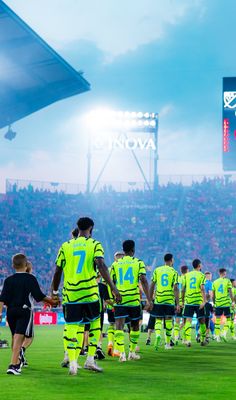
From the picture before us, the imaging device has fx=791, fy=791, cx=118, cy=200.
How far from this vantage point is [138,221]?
59.2 metres

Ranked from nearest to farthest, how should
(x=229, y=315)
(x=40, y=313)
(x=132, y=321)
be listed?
(x=132, y=321) → (x=229, y=315) → (x=40, y=313)

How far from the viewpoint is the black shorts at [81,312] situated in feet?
37.1

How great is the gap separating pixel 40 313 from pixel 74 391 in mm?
29907

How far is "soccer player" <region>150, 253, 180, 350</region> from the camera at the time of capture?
61.7 ft

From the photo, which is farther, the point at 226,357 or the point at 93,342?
the point at 226,357

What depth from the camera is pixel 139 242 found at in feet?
188

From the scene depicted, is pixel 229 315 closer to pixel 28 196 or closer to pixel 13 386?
pixel 13 386

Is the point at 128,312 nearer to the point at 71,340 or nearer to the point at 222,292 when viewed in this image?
the point at 71,340

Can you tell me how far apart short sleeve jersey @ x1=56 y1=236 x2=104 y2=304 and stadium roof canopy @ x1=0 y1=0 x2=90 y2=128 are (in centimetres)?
1857

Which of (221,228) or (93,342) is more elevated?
(221,228)

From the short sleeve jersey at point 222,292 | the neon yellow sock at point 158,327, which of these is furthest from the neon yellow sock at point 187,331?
the short sleeve jersey at point 222,292

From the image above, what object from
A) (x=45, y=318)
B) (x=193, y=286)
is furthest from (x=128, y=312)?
(x=45, y=318)

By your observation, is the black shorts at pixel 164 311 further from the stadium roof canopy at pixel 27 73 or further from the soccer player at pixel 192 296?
the stadium roof canopy at pixel 27 73

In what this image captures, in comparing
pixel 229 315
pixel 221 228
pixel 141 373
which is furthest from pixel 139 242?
pixel 141 373
